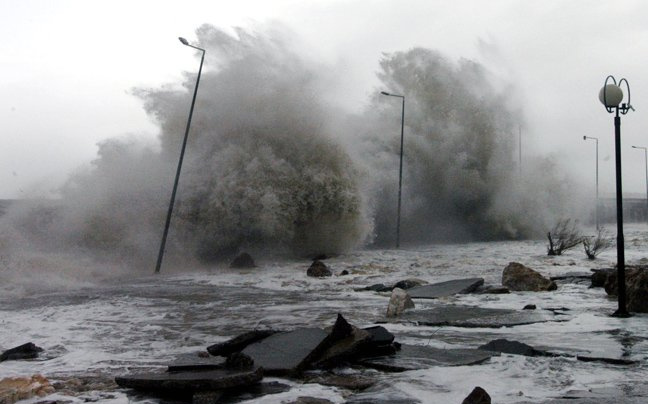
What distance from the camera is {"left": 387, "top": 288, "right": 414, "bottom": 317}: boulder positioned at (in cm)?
935

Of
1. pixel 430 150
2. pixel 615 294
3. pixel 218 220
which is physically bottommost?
pixel 615 294

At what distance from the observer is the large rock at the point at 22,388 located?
4.70 m

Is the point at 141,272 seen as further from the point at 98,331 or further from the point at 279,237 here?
the point at 98,331

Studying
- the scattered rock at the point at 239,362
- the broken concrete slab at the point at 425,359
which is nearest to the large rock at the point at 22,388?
the scattered rock at the point at 239,362

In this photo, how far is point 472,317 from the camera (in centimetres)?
881

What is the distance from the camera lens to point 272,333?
21.7 ft

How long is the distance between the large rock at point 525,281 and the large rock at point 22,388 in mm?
9150

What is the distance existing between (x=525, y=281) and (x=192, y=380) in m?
8.81

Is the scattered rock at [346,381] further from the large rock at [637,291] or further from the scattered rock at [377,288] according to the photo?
the scattered rock at [377,288]

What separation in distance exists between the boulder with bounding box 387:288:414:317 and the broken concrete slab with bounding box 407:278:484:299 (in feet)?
5.80

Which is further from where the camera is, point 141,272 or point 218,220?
point 218,220

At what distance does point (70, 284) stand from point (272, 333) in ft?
33.6

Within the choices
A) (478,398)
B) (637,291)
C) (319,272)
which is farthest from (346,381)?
(319,272)

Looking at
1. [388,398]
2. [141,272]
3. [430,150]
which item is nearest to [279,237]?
[141,272]
